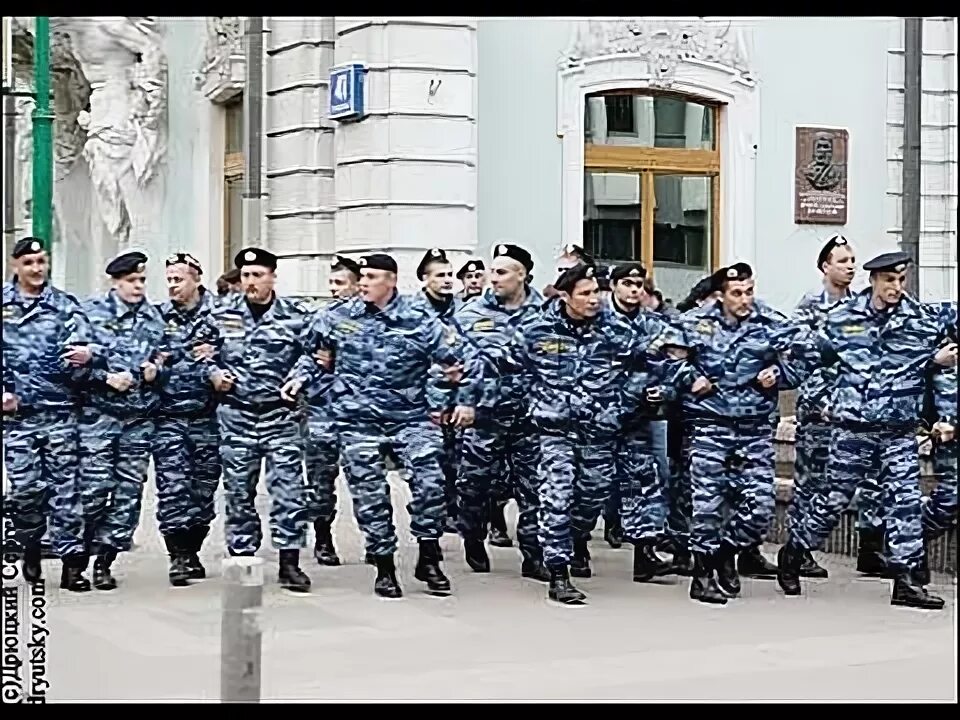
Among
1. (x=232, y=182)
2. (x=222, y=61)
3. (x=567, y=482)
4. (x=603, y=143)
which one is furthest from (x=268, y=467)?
(x=232, y=182)

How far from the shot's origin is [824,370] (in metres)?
9.41

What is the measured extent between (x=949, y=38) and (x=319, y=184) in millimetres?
6316

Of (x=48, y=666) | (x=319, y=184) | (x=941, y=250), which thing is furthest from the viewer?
(x=941, y=250)

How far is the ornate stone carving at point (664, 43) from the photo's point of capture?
16.1m

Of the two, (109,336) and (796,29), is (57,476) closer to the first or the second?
(109,336)

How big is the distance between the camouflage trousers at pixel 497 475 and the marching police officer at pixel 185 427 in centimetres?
144

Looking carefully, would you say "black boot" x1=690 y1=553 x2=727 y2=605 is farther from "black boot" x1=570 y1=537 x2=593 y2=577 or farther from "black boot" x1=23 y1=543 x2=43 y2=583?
"black boot" x1=23 y1=543 x2=43 y2=583

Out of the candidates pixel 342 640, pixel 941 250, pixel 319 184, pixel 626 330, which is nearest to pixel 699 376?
pixel 626 330

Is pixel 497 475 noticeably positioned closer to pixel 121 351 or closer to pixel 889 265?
pixel 121 351

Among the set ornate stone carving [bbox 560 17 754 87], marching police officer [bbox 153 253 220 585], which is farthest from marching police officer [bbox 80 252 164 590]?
ornate stone carving [bbox 560 17 754 87]

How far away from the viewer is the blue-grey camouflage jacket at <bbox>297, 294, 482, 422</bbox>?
30.0ft

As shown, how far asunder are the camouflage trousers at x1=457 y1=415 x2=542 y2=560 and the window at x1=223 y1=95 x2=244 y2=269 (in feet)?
31.8

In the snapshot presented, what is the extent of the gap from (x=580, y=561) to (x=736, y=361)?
1.59 meters

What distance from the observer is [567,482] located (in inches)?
357
